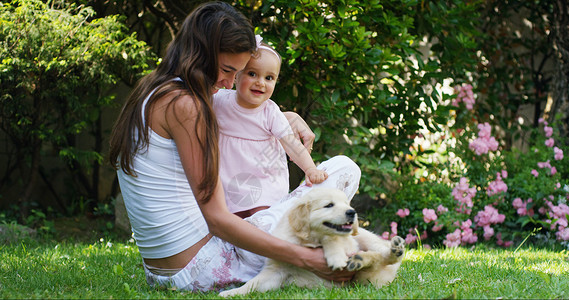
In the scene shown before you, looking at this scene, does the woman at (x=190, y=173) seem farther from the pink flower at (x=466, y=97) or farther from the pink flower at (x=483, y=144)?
the pink flower at (x=466, y=97)

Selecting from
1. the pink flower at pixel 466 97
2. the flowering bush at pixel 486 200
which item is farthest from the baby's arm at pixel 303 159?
the pink flower at pixel 466 97

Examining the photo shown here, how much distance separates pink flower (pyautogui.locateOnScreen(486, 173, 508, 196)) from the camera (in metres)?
4.95

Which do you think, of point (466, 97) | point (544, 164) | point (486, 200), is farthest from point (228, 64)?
point (466, 97)

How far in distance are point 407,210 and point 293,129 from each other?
6.80 feet

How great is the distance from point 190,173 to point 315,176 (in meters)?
0.72

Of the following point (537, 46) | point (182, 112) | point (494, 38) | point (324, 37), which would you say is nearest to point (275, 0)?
point (324, 37)

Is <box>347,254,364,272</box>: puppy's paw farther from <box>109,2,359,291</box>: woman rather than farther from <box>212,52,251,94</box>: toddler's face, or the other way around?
<box>212,52,251,94</box>: toddler's face

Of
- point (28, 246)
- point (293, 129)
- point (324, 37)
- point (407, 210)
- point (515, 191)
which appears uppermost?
point (324, 37)

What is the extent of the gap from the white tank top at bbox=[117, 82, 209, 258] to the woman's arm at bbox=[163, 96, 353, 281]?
0.34 feet

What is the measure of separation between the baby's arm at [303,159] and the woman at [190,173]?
0.25 meters

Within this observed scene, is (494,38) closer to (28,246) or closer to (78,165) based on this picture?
(78,165)

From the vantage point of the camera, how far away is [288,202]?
2.78 meters

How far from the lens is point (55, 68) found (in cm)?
475

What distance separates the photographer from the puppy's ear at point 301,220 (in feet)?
8.08
